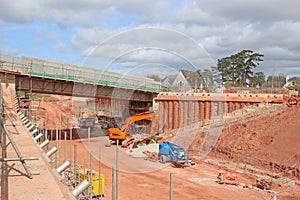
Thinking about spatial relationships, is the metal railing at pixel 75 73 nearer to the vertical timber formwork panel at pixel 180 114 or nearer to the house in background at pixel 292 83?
the vertical timber formwork panel at pixel 180 114

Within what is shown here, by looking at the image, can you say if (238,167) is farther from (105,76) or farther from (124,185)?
(105,76)

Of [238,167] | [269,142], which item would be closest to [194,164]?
[238,167]

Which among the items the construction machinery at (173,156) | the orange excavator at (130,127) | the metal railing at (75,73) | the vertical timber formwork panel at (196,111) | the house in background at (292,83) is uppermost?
the house in background at (292,83)

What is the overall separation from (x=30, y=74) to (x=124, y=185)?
1534 cm

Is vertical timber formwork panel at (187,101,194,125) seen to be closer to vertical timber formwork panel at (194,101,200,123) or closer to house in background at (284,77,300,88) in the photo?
vertical timber formwork panel at (194,101,200,123)

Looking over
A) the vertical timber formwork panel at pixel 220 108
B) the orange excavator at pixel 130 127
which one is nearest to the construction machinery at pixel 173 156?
the orange excavator at pixel 130 127

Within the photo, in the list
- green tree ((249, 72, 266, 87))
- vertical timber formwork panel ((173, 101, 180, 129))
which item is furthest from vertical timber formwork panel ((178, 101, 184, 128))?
green tree ((249, 72, 266, 87))

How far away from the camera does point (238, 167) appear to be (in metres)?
25.1

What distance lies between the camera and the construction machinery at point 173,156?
2534 cm

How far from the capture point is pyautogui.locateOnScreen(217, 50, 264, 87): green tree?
251ft

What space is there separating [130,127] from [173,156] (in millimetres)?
11311

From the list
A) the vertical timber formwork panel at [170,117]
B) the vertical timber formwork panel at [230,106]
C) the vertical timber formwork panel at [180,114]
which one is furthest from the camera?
the vertical timber formwork panel at [170,117]

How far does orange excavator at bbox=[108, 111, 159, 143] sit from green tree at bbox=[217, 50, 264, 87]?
134 ft

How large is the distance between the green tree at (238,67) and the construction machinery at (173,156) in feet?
176
